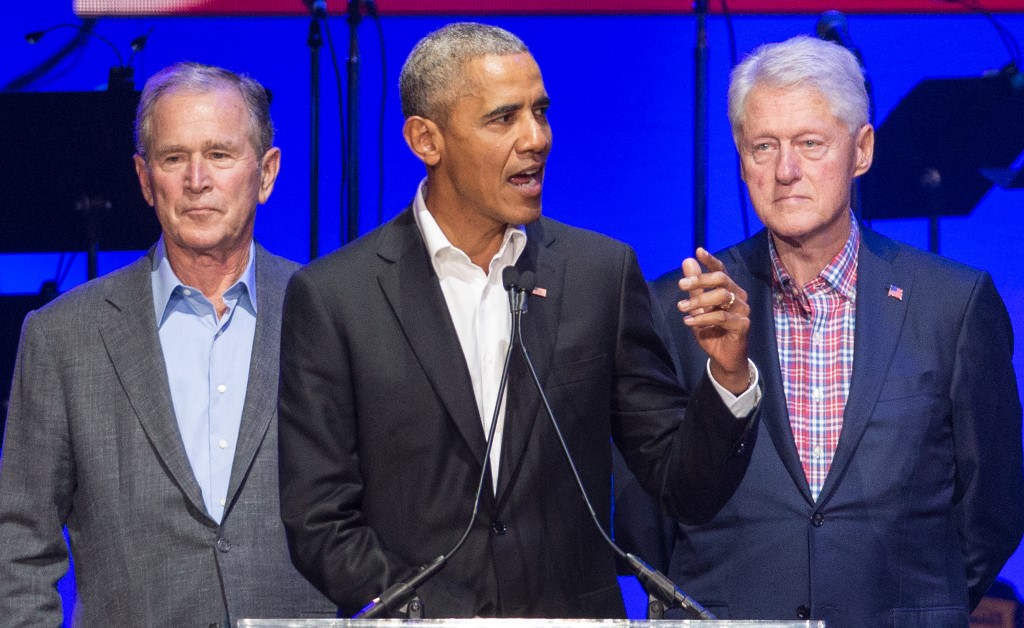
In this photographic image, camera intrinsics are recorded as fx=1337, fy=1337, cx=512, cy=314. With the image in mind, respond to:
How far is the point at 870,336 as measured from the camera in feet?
9.01

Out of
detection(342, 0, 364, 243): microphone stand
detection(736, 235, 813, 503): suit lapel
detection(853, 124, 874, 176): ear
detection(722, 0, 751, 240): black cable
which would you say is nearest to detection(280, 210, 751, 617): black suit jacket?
detection(736, 235, 813, 503): suit lapel

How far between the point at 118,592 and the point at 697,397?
1251 mm

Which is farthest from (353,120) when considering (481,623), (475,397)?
(481,623)

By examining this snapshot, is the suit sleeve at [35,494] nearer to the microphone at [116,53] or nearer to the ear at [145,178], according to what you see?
the ear at [145,178]

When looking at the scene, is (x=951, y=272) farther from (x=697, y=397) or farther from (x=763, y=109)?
(x=697, y=397)

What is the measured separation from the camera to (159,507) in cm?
265

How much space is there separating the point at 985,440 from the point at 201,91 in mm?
1817

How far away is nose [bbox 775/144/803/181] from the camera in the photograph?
2777mm

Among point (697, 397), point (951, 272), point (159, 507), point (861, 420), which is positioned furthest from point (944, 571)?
point (159, 507)

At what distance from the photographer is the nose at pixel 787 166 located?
9.11 ft

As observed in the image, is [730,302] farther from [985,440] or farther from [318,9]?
[318,9]

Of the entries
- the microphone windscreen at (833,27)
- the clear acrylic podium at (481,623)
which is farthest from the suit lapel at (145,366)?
the microphone windscreen at (833,27)

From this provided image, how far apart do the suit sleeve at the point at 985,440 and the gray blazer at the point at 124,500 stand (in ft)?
4.36

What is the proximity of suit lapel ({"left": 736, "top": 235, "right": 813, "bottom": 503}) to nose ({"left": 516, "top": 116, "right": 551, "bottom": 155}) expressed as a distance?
27.4 inches
